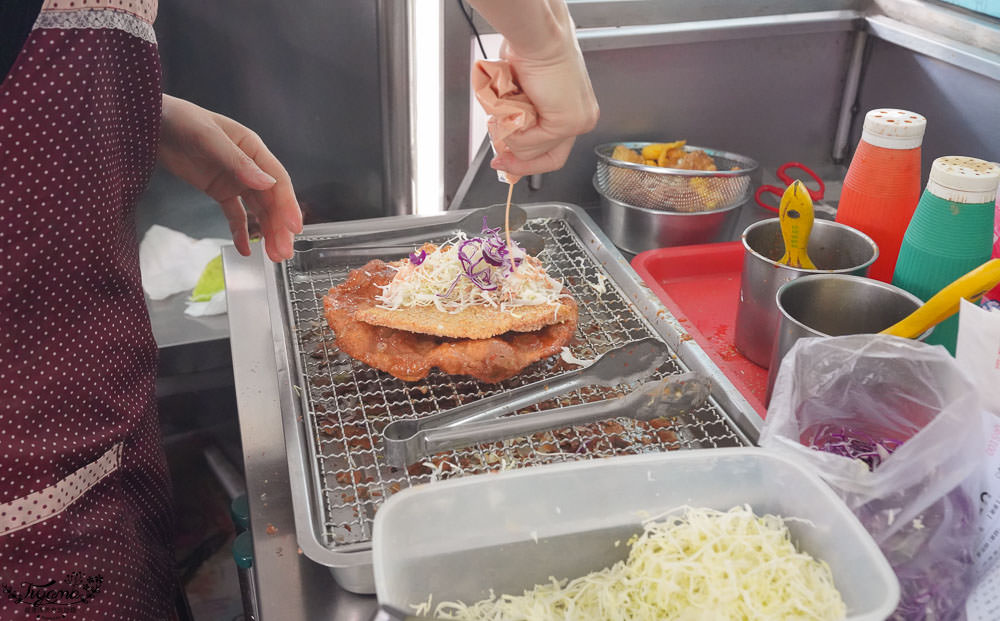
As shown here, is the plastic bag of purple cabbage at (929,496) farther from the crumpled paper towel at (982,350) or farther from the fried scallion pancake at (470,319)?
the fried scallion pancake at (470,319)

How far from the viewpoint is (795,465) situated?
1.05 meters

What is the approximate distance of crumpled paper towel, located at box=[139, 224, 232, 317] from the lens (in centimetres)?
245

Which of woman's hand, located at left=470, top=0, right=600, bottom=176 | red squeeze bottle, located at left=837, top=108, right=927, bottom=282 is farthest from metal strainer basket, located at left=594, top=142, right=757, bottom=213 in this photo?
woman's hand, located at left=470, top=0, right=600, bottom=176

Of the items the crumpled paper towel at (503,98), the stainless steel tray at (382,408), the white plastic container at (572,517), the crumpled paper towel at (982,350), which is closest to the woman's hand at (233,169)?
the stainless steel tray at (382,408)

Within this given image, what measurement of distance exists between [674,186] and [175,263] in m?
1.56

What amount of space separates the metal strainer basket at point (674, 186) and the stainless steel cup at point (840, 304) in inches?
25.7

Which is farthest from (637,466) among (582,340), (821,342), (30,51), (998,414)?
(30,51)

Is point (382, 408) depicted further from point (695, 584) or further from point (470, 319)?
point (695, 584)

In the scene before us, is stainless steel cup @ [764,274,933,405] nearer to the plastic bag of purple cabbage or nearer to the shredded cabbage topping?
the plastic bag of purple cabbage

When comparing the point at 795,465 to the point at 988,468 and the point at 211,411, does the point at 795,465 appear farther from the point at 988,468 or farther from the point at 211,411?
the point at 211,411

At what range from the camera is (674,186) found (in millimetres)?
2137

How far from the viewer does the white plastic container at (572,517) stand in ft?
3.14

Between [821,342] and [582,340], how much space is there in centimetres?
56

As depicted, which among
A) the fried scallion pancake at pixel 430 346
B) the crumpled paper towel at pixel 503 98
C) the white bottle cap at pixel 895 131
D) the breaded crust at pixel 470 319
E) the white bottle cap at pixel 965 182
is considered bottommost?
the fried scallion pancake at pixel 430 346
